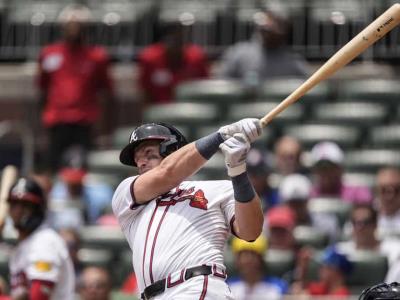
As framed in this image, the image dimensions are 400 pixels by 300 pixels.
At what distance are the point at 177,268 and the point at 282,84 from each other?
226 inches

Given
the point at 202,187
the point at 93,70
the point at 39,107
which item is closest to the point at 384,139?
the point at 93,70

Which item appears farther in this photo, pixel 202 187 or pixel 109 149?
pixel 109 149

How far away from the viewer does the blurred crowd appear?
8898mm

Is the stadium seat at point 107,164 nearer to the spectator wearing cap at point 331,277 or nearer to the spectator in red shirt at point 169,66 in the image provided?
the spectator in red shirt at point 169,66

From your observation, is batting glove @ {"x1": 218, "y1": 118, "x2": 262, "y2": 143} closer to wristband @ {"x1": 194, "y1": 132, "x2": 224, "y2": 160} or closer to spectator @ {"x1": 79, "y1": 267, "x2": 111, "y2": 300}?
wristband @ {"x1": 194, "y1": 132, "x2": 224, "y2": 160}

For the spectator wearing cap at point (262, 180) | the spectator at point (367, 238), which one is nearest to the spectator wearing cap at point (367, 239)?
the spectator at point (367, 238)

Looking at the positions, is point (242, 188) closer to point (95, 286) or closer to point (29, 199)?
point (29, 199)

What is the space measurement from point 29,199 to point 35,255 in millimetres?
375

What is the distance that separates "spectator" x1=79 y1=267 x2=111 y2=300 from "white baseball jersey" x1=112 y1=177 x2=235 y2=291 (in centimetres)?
252

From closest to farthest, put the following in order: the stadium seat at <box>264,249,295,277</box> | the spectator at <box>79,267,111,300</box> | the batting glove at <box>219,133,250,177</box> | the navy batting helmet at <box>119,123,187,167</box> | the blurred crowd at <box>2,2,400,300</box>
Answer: the batting glove at <box>219,133,250,177</box> → the navy batting helmet at <box>119,123,187,167</box> → the spectator at <box>79,267,111,300</box> → the blurred crowd at <box>2,2,400,300</box> → the stadium seat at <box>264,249,295,277</box>

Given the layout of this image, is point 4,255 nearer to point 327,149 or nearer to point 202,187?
point 327,149

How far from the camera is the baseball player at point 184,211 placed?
5867mm

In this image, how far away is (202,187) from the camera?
620 centimetres

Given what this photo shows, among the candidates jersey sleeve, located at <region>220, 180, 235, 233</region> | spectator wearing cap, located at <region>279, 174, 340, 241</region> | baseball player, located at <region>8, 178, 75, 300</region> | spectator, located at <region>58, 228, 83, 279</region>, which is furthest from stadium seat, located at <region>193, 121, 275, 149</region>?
jersey sleeve, located at <region>220, 180, 235, 233</region>
